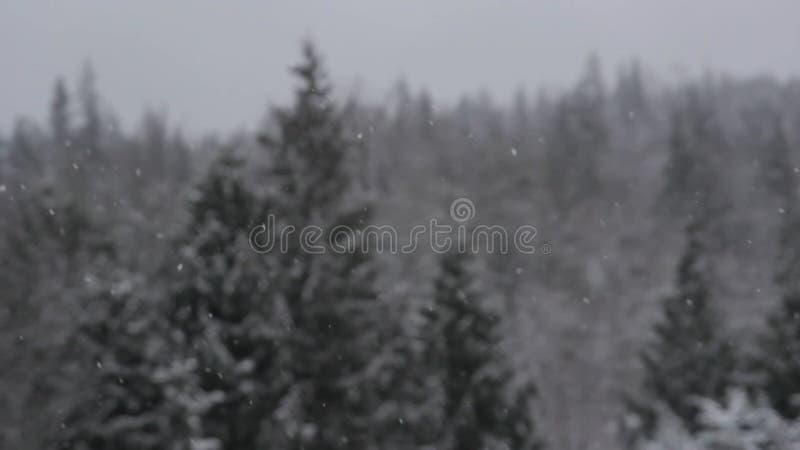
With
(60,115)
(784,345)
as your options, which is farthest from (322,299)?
(60,115)

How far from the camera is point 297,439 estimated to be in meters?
14.7

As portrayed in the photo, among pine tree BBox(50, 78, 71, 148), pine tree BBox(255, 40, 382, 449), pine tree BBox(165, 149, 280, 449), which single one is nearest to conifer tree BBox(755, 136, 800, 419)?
pine tree BBox(255, 40, 382, 449)

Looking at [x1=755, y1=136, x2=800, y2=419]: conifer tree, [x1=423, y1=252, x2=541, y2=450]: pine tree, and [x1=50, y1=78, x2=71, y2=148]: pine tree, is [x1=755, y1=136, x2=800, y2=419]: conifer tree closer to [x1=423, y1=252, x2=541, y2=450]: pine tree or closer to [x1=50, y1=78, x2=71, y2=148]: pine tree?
[x1=423, y1=252, x2=541, y2=450]: pine tree

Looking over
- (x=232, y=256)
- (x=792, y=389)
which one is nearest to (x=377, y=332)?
(x=232, y=256)

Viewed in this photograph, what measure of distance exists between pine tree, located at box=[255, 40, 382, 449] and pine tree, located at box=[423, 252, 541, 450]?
1758 mm

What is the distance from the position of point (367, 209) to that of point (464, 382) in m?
4.39

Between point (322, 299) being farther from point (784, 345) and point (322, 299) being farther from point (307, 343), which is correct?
point (784, 345)

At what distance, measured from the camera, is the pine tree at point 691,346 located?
21703mm

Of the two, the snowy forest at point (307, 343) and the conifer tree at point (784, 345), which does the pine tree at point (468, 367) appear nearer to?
the snowy forest at point (307, 343)

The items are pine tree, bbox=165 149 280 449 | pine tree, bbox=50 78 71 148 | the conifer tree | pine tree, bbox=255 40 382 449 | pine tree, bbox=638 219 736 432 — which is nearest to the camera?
pine tree, bbox=165 149 280 449

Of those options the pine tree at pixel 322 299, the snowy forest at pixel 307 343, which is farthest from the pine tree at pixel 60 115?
the pine tree at pixel 322 299

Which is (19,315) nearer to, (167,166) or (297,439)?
(297,439)

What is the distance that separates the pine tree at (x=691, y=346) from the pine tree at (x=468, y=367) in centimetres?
580

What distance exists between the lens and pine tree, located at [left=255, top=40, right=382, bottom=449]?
1551cm
